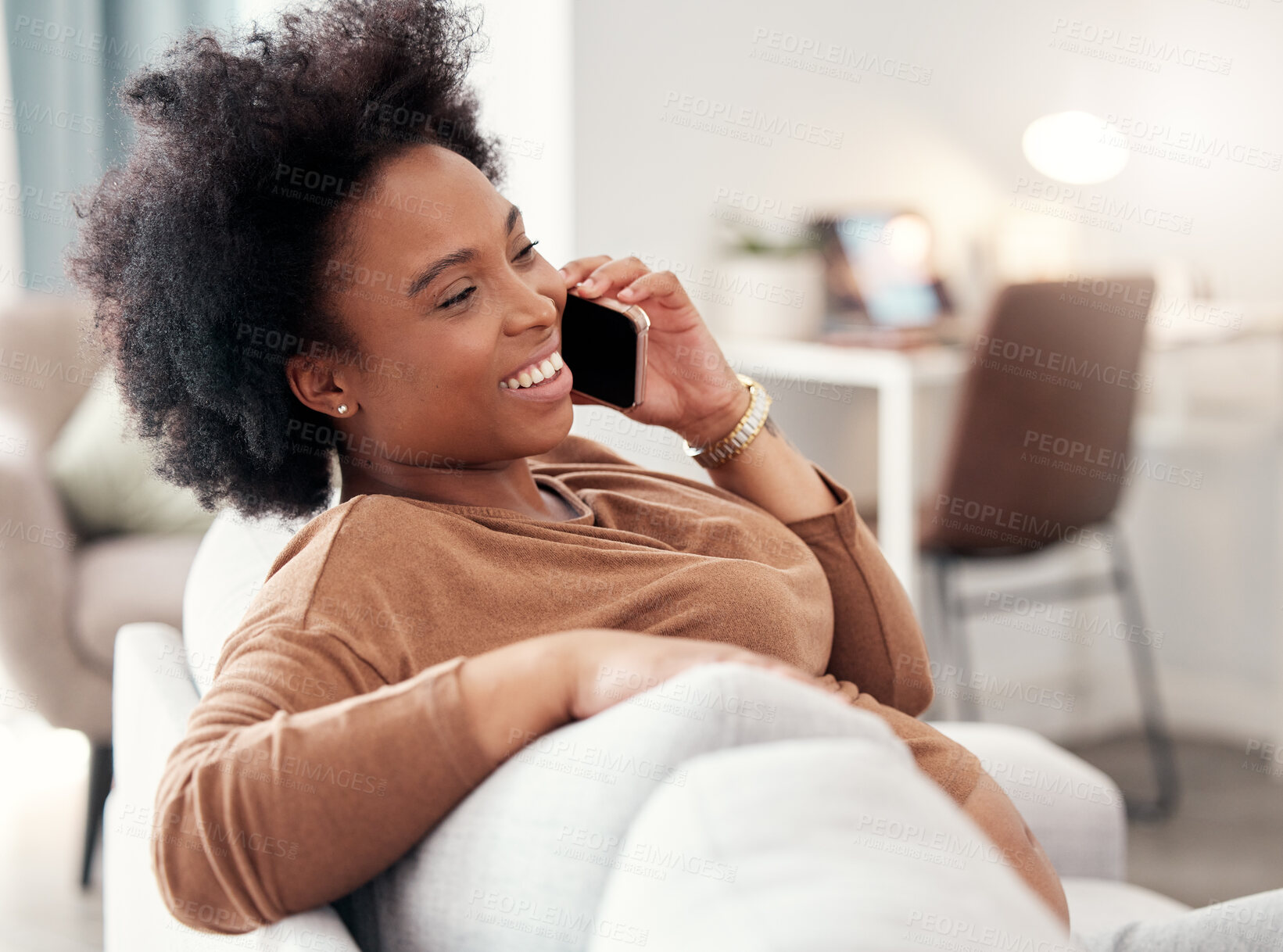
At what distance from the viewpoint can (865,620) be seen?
3.41 ft

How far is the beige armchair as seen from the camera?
1835 mm

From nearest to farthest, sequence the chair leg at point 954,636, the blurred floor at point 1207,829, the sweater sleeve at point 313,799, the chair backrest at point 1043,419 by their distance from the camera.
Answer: the sweater sleeve at point 313,799 < the blurred floor at point 1207,829 < the chair backrest at point 1043,419 < the chair leg at point 954,636

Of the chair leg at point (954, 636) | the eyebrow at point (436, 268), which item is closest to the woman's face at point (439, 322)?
the eyebrow at point (436, 268)

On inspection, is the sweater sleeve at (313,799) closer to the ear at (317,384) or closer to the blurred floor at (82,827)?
the ear at (317,384)

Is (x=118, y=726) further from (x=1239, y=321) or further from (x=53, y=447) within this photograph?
(x=1239, y=321)

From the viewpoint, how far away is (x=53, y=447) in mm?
2111

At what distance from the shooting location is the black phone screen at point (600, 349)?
1031mm

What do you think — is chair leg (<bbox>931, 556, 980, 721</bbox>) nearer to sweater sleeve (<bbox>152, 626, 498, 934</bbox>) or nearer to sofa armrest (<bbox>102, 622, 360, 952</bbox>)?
sofa armrest (<bbox>102, 622, 360, 952</bbox>)

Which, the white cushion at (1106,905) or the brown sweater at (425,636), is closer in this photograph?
the brown sweater at (425,636)

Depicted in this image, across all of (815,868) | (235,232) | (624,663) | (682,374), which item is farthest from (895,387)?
(815,868)

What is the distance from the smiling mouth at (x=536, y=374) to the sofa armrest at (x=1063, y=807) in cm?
50

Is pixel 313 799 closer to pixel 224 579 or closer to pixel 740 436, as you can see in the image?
pixel 224 579

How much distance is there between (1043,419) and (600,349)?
133cm

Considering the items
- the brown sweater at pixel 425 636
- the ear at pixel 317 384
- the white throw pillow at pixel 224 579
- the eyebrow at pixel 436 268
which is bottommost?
the white throw pillow at pixel 224 579
